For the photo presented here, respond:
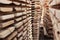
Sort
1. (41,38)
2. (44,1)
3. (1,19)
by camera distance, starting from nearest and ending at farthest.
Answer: (1,19) < (41,38) < (44,1)

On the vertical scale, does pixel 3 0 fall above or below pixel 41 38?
above

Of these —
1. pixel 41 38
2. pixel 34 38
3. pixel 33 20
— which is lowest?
pixel 41 38

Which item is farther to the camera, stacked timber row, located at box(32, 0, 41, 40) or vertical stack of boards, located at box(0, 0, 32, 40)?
stacked timber row, located at box(32, 0, 41, 40)

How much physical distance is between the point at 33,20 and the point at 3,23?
3720 millimetres

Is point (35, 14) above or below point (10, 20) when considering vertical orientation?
below

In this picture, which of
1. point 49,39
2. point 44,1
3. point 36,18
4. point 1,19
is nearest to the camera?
point 1,19

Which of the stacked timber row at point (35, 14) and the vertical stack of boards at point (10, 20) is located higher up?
the vertical stack of boards at point (10, 20)

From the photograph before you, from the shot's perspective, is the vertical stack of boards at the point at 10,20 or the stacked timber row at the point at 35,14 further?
the stacked timber row at the point at 35,14

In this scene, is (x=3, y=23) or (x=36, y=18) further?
(x=36, y=18)

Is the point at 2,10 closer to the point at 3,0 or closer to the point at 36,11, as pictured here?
the point at 3,0

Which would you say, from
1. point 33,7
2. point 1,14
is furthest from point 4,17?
point 33,7

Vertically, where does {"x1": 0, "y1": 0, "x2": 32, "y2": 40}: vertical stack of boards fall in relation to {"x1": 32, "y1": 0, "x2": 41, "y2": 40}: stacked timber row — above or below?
above

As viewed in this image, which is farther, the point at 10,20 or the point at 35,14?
the point at 35,14

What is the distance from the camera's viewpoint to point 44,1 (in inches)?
361
